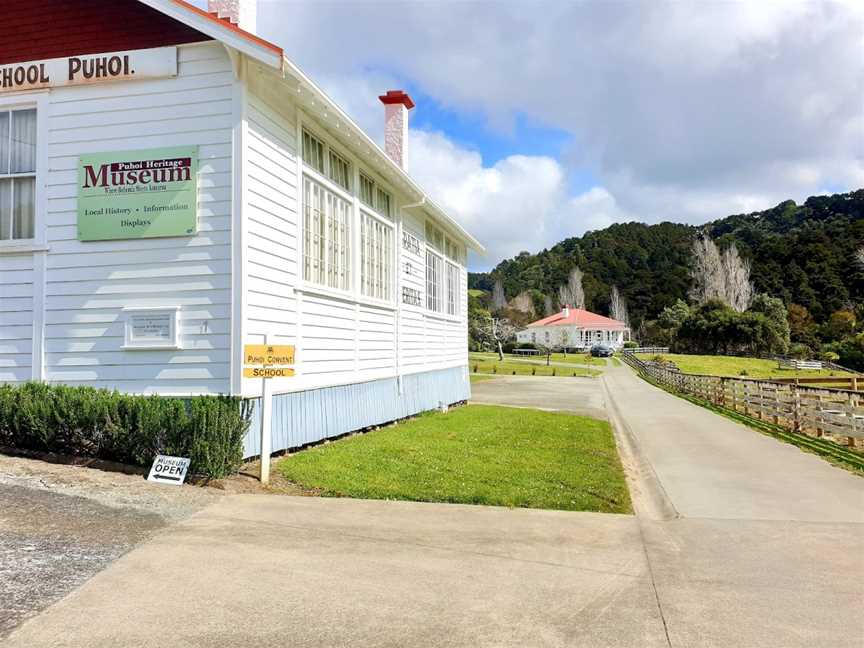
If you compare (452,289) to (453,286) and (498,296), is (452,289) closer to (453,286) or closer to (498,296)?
(453,286)

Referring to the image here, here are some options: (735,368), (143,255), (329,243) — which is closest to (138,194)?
(143,255)

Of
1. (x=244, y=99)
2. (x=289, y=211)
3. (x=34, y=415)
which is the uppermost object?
(x=244, y=99)

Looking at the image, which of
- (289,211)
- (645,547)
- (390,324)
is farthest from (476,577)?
(390,324)

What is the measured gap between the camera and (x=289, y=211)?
9.39 meters

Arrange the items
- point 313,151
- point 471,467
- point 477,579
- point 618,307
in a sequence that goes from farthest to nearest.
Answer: point 618,307, point 313,151, point 471,467, point 477,579

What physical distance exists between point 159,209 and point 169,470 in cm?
315

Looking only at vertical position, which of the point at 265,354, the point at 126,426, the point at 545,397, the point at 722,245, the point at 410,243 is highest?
the point at 722,245

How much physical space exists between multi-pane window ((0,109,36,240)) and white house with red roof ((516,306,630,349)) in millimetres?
87867

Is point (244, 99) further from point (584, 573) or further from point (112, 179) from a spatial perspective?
point (584, 573)

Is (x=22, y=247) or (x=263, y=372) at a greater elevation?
(x=22, y=247)

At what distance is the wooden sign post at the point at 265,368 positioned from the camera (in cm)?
750

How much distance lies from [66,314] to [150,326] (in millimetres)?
1217

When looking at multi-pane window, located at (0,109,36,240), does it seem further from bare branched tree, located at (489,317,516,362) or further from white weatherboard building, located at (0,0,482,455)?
bare branched tree, located at (489,317,516,362)

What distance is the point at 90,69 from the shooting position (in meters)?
8.70
